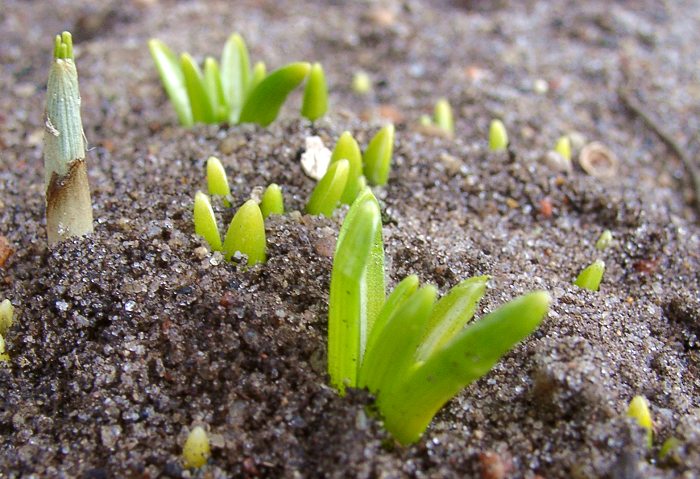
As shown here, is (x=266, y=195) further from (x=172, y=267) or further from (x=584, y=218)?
(x=584, y=218)

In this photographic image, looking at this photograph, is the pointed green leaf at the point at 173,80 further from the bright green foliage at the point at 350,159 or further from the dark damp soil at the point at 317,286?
the bright green foliage at the point at 350,159

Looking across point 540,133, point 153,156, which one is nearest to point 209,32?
point 153,156

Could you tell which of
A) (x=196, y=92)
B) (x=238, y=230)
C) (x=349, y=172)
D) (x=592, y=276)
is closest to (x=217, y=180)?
(x=238, y=230)

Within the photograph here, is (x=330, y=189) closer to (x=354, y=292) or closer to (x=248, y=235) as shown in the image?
(x=248, y=235)

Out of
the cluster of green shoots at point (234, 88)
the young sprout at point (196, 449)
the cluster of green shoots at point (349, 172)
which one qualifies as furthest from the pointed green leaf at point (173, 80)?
the young sprout at point (196, 449)

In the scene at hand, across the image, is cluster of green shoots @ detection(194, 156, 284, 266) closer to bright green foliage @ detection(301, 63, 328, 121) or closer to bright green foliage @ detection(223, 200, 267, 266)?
bright green foliage @ detection(223, 200, 267, 266)

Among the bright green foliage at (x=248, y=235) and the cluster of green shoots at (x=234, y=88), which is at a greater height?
the cluster of green shoots at (x=234, y=88)
